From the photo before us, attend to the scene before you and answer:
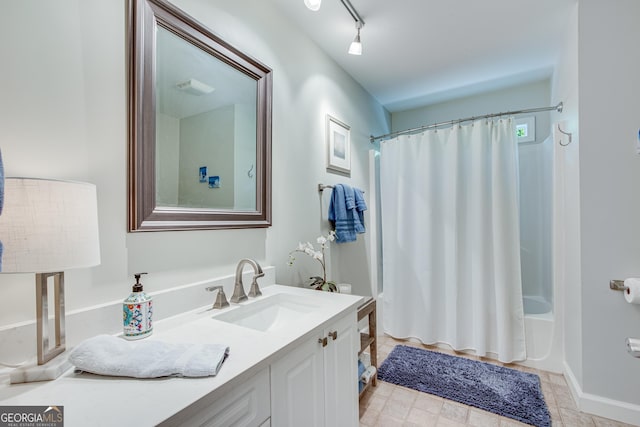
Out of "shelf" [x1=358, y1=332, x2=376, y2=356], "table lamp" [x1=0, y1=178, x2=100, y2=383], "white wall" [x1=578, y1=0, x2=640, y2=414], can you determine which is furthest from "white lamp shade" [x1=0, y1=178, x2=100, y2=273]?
"white wall" [x1=578, y1=0, x2=640, y2=414]

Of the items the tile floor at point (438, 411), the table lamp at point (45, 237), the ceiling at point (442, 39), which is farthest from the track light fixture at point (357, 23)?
the tile floor at point (438, 411)

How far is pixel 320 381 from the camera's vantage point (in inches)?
42.9

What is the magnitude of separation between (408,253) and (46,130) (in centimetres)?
246

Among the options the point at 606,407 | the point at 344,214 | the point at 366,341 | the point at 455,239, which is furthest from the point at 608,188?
the point at 366,341

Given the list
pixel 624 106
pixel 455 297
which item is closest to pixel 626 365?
pixel 455 297

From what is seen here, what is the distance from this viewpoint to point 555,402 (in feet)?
5.76

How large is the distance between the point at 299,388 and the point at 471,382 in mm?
1553

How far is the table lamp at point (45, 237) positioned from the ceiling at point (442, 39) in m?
1.59

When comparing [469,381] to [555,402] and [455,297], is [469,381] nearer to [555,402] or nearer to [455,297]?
[555,402]

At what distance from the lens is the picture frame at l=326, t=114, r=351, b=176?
2.22 meters

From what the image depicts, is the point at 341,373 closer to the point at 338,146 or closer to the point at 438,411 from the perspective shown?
the point at 438,411

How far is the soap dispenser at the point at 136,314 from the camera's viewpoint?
0.93 metres
